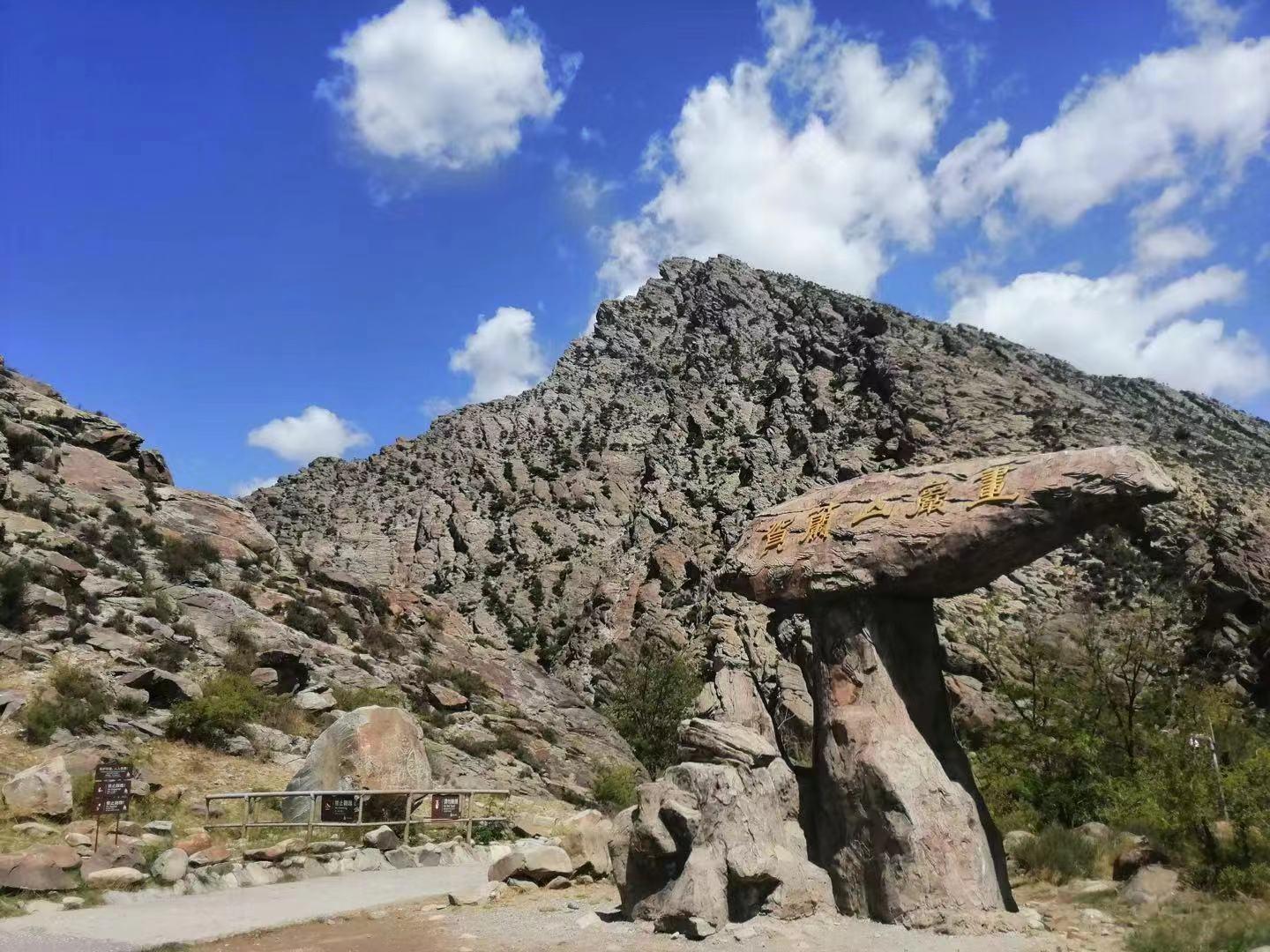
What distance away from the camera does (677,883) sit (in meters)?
8.90

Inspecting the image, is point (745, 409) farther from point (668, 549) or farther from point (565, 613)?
point (565, 613)

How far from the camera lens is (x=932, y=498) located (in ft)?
30.6

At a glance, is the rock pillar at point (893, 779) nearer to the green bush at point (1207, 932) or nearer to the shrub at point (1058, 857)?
the green bush at point (1207, 932)

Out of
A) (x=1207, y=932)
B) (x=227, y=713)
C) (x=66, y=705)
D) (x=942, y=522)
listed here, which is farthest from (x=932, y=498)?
(x=66, y=705)

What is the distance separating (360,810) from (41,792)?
439 cm

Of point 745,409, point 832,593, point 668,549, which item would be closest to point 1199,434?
point 745,409

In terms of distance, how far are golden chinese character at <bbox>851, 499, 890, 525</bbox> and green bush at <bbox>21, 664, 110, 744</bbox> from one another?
1365 cm

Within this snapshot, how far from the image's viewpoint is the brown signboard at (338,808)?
558 inches

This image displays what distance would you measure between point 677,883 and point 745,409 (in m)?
46.7

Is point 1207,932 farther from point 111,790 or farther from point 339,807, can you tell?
point 339,807

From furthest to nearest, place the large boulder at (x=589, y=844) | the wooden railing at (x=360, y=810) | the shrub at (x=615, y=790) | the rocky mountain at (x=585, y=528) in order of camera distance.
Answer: the shrub at (x=615, y=790)
the rocky mountain at (x=585, y=528)
the wooden railing at (x=360, y=810)
the large boulder at (x=589, y=844)

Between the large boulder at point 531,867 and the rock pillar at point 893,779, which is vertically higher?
the rock pillar at point 893,779

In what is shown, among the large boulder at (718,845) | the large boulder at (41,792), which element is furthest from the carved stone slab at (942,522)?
the large boulder at (41,792)

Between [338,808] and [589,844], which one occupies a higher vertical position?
[338,808]
